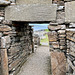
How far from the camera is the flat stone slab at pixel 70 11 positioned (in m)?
2.30

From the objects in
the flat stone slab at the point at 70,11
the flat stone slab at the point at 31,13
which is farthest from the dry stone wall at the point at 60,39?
the flat stone slab at the point at 31,13

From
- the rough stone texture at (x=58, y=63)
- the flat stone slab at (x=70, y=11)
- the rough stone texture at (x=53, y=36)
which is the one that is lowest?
the rough stone texture at (x=58, y=63)

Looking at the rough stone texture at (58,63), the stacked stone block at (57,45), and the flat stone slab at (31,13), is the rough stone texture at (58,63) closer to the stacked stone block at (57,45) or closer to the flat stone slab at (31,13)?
the stacked stone block at (57,45)

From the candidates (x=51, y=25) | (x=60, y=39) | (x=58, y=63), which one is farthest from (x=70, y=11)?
(x=58, y=63)

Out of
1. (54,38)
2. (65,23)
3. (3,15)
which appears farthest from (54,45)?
(3,15)

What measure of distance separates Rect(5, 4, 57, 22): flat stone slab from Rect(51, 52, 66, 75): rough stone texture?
3.19ft

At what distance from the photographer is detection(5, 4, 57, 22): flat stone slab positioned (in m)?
2.55

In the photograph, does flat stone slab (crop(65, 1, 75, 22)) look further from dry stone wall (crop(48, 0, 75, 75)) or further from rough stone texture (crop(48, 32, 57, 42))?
rough stone texture (crop(48, 32, 57, 42))

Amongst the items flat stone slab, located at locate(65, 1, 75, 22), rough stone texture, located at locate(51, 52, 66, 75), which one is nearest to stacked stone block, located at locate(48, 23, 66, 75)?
rough stone texture, located at locate(51, 52, 66, 75)

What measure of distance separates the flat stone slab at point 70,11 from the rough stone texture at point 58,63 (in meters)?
0.92

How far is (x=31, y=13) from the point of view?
104 inches

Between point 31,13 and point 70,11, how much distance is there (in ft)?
3.32

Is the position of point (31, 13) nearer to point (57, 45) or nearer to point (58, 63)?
point (57, 45)

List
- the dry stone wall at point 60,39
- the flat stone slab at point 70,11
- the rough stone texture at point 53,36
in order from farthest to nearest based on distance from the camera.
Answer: the rough stone texture at point 53,36 → the dry stone wall at point 60,39 → the flat stone slab at point 70,11
